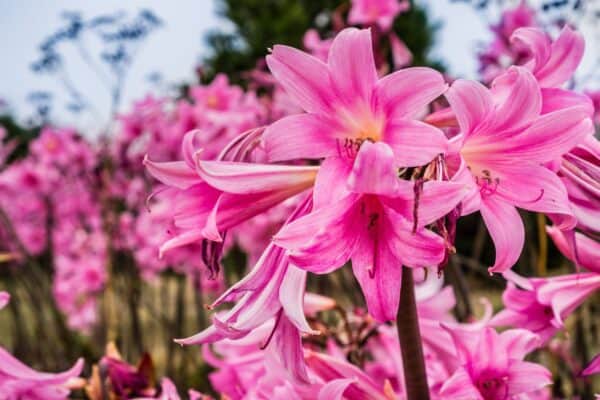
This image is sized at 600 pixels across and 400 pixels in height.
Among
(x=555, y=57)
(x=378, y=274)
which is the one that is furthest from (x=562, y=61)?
(x=378, y=274)

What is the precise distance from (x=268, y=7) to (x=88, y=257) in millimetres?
13946

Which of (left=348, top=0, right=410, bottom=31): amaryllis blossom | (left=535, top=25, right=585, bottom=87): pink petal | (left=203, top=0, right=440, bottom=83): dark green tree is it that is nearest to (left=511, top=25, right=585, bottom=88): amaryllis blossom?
(left=535, top=25, right=585, bottom=87): pink petal

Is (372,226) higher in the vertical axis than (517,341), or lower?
higher

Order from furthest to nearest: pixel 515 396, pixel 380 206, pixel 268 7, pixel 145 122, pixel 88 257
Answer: pixel 268 7 < pixel 88 257 < pixel 145 122 < pixel 515 396 < pixel 380 206

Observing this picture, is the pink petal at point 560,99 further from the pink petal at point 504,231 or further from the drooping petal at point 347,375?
the drooping petal at point 347,375

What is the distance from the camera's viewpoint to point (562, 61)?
1.71 ft

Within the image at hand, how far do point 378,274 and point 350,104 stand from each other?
0.37 feet

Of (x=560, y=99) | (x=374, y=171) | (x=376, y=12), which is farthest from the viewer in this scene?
(x=376, y=12)

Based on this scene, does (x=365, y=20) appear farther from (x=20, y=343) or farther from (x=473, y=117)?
(x=20, y=343)

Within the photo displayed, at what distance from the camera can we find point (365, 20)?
2211mm

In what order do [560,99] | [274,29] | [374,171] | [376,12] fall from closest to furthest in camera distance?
1. [374,171]
2. [560,99]
3. [376,12]
4. [274,29]

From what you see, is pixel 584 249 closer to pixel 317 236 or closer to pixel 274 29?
pixel 317 236

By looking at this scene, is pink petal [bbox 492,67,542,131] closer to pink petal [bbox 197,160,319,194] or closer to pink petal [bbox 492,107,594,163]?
pink petal [bbox 492,107,594,163]

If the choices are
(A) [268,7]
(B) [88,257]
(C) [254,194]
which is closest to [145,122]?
(B) [88,257]
